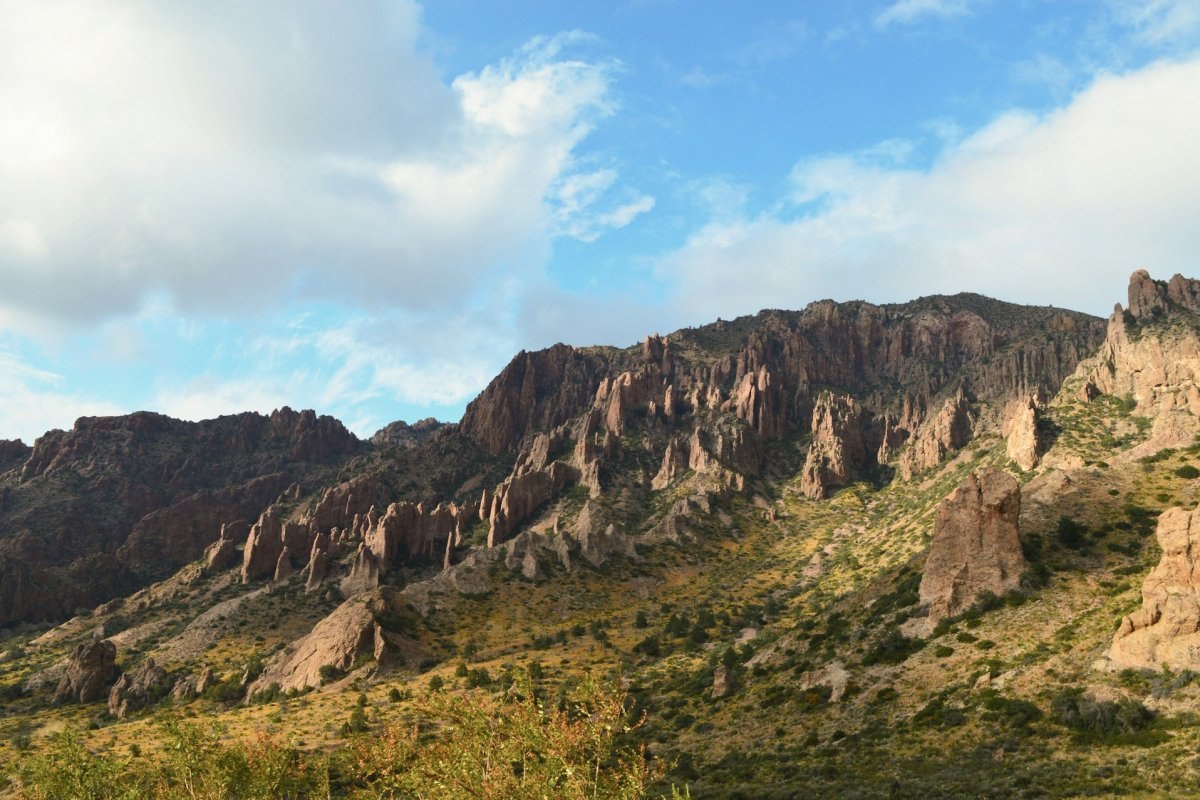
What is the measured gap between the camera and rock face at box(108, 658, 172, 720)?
104 m

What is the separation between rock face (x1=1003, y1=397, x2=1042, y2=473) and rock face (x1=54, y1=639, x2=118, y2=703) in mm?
172730

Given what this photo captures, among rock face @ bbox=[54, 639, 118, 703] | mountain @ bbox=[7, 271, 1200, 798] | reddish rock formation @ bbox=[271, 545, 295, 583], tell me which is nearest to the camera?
Answer: mountain @ bbox=[7, 271, 1200, 798]

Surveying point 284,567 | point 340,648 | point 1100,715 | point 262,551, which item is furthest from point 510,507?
point 1100,715

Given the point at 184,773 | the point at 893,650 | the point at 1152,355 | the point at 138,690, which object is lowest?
the point at 138,690

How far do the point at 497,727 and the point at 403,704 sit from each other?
58.3 metres

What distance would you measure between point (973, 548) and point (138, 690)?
120 m

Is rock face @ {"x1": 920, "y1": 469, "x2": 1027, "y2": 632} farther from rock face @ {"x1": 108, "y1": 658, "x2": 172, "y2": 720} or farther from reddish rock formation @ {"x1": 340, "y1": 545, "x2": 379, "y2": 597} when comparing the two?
reddish rock formation @ {"x1": 340, "y1": 545, "x2": 379, "y2": 597}

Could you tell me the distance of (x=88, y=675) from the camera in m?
115

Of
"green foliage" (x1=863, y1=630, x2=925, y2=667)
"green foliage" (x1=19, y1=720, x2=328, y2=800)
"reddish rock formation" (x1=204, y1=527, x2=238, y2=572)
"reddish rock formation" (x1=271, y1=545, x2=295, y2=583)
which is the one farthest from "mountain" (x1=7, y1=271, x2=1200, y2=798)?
"green foliage" (x1=19, y1=720, x2=328, y2=800)

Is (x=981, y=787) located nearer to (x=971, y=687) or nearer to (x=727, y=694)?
(x=971, y=687)

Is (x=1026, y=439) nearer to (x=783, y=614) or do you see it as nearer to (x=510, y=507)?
(x=783, y=614)

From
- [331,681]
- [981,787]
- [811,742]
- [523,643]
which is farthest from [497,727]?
[523,643]

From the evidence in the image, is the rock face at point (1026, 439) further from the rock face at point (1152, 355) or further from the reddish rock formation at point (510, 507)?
the reddish rock formation at point (510, 507)

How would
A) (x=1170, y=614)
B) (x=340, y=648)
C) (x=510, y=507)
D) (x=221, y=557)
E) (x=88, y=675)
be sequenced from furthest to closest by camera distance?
(x=510, y=507), (x=221, y=557), (x=88, y=675), (x=340, y=648), (x=1170, y=614)
